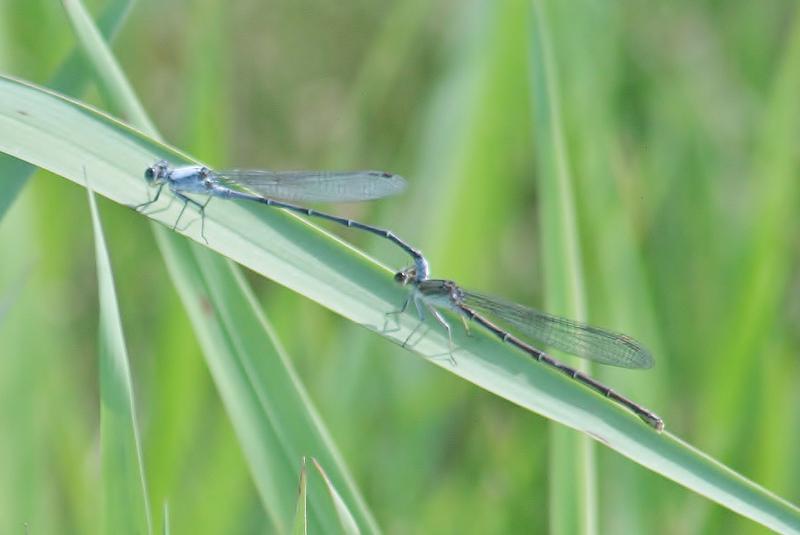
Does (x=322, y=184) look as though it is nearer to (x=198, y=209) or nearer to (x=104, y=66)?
(x=198, y=209)

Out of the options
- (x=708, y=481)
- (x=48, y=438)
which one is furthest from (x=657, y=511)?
(x=48, y=438)

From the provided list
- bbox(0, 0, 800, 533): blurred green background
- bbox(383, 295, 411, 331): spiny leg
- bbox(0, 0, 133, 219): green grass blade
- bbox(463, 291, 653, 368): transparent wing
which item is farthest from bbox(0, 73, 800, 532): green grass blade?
bbox(463, 291, 653, 368): transparent wing

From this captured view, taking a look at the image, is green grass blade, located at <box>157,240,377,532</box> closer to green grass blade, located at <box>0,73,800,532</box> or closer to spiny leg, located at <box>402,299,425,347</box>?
green grass blade, located at <box>0,73,800,532</box>

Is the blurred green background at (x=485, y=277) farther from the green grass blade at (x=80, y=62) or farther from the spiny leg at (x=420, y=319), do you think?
the spiny leg at (x=420, y=319)

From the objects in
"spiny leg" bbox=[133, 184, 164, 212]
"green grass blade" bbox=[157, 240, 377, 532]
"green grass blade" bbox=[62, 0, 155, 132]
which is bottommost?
"green grass blade" bbox=[157, 240, 377, 532]

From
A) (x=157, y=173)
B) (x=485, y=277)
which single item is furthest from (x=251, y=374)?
(x=485, y=277)
